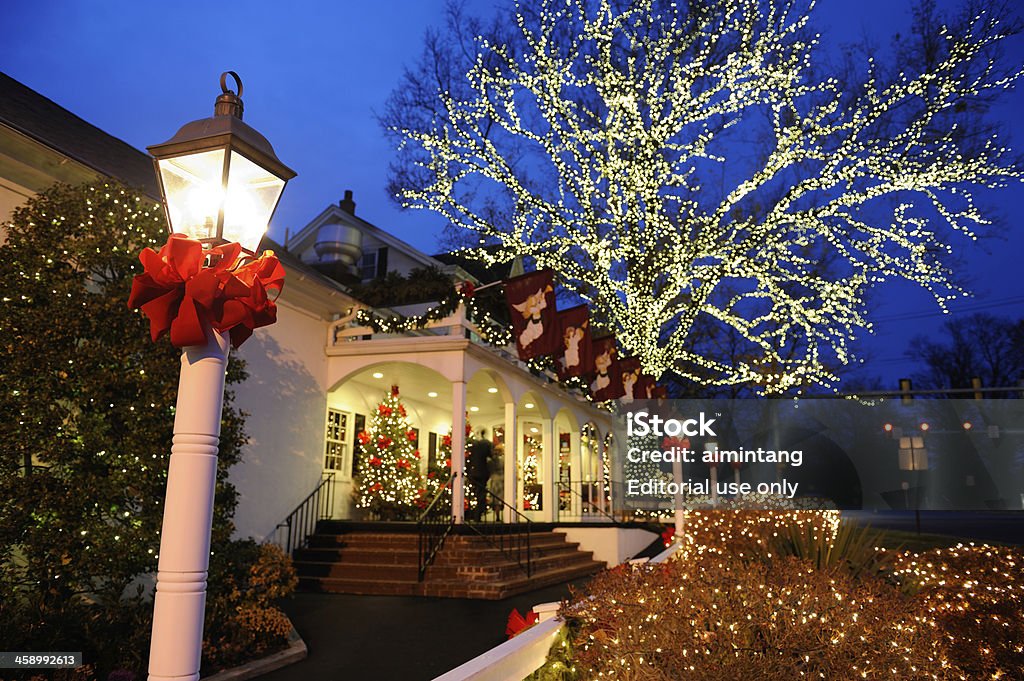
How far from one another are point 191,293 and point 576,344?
35.8ft

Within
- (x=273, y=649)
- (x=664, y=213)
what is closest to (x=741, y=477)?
(x=273, y=649)

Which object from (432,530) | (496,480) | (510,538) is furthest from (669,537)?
(496,480)

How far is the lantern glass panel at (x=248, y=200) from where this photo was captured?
3.21 meters

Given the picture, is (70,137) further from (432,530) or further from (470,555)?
(470,555)

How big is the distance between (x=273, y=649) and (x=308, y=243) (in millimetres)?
17318

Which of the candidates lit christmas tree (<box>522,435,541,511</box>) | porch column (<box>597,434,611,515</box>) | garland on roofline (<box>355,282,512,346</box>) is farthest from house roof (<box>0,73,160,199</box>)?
porch column (<box>597,434,611,515</box>)

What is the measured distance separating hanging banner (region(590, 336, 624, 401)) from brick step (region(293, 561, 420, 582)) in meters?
5.29

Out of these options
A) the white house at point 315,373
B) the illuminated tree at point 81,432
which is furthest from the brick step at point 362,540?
the illuminated tree at point 81,432

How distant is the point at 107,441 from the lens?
21.5ft

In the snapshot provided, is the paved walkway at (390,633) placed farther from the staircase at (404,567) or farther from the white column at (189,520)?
the white column at (189,520)

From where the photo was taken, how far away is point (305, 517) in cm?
1317

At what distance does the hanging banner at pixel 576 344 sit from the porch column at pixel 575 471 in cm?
885

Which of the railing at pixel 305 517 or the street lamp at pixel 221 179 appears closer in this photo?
the street lamp at pixel 221 179

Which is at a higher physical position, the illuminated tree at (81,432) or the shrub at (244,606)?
the illuminated tree at (81,432)
